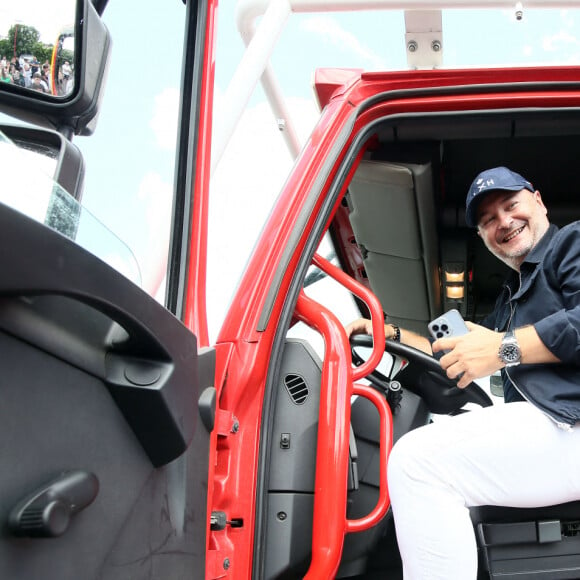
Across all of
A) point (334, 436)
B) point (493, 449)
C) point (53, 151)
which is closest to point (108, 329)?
point (53, 151)

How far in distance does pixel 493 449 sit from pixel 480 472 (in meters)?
0.06

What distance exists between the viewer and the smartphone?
5.00 ft

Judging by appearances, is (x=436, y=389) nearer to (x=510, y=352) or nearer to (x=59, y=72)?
(x=510, y=352)

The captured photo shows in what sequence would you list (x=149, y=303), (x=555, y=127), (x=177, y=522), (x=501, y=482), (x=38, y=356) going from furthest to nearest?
(x=555, y=127)
(x=501, y=482)
(x=177, y=522)
(x=149, y=303)
(x=38, y=356)

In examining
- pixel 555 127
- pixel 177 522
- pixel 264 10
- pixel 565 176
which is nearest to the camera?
pixel 177 522

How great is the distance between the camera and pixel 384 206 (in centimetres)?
241

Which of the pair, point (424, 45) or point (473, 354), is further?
point (424, 45)

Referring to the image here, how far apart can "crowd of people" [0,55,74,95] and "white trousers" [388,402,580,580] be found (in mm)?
1041

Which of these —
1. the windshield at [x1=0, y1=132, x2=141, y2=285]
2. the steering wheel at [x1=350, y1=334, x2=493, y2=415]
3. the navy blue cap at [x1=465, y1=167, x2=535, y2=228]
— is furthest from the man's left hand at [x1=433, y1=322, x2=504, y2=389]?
the windshield at [x1=0, y1=132, x2=141, y2=285]

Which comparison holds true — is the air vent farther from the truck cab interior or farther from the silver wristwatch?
the silver wristwatch

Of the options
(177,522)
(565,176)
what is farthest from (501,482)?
(565,176)

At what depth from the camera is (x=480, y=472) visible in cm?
133

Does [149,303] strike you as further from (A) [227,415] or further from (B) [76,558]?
(A) [227,415]

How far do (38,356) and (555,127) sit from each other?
1.82 meters
